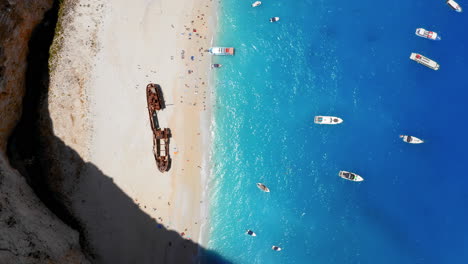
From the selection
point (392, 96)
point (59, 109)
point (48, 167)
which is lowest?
point (48, 167)

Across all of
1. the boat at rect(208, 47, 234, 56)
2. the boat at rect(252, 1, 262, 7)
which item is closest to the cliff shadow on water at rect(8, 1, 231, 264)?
the boat at rect(208, 47, 234, 56)

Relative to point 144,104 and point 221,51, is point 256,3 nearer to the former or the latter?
point 221,51

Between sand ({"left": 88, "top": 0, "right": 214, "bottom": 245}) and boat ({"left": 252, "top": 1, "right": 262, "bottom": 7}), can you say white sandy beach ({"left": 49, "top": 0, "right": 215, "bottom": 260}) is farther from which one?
boat ({"left": 252, "top": 1, "right": 262, "bottom": 7})

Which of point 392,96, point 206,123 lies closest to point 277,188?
point 206,123

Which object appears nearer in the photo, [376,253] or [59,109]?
[59,109]

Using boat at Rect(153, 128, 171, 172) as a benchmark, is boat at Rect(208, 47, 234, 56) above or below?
above

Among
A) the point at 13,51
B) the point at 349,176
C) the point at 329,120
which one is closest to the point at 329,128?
the point at 329,120

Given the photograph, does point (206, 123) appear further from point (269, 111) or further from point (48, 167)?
point (48, 167)
